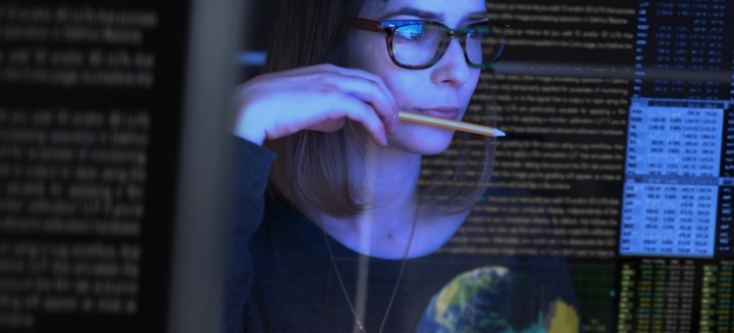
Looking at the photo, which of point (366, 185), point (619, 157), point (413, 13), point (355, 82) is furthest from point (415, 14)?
point (619, 157)

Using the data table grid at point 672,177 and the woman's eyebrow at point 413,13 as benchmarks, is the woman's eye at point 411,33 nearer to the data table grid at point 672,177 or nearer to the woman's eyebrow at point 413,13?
the woman's eyebrow at point 413,13

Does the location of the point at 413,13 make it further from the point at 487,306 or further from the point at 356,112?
the point at 487,306

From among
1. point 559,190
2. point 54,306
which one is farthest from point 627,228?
point 54,306

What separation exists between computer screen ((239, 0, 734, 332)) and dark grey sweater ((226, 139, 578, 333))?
2cm

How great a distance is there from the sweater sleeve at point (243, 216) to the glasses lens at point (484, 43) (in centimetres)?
26

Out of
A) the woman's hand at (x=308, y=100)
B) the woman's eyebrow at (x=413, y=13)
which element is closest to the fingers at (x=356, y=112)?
the woman's hand at (x=308, y=100)

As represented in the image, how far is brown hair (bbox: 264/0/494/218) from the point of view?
0.79 meters

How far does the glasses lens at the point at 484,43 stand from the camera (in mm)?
803

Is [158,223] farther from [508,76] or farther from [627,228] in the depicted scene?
[627,228]

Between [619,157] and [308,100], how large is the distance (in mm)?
393

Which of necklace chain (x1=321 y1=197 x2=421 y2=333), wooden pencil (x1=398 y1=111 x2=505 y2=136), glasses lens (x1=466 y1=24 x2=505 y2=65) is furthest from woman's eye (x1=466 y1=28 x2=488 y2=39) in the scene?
necklace chain (x1=321 y1=197 x2=421 y2=333)

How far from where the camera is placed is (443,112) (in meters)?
0.81

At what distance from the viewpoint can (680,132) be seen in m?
0.85

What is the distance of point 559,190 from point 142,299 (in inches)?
19.8
